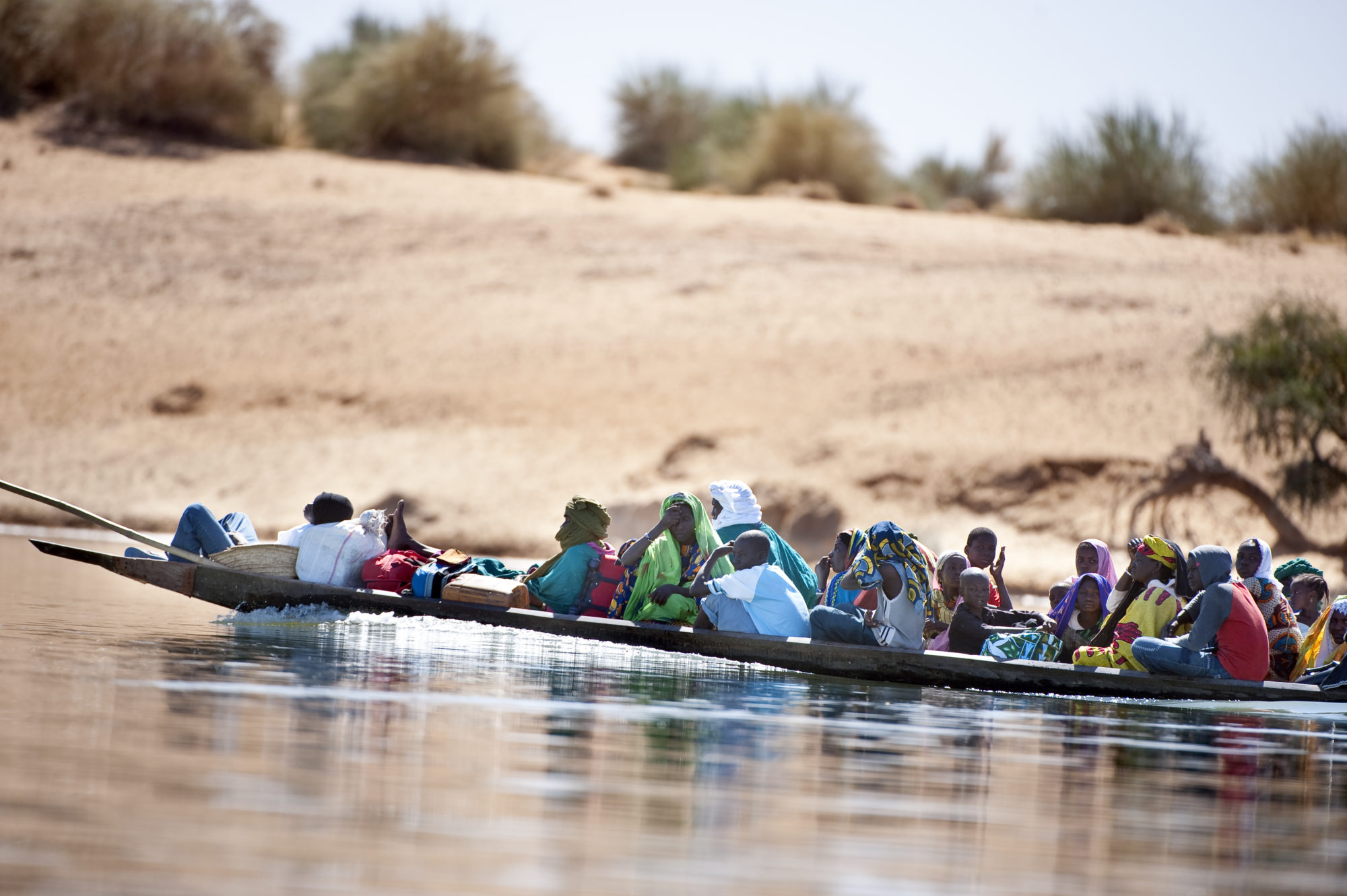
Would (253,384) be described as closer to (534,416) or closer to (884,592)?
(534,416)

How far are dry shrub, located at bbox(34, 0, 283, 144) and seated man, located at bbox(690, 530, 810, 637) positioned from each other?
108ft

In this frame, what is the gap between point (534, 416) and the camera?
27.8 meters

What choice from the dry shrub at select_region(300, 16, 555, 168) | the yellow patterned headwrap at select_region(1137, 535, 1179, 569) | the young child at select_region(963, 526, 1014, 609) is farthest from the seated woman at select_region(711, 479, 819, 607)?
the dry shrub at select_region(300, 16, 555, 168)

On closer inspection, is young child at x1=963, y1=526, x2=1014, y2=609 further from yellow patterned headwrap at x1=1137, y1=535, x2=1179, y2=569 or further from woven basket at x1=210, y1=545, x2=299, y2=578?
woven basket at x1=210, y1=545, x2=299, y2=578

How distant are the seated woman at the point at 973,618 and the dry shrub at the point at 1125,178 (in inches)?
1261

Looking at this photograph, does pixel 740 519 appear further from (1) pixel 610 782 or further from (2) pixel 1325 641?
(1) pixel 610 782

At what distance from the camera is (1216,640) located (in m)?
9.53

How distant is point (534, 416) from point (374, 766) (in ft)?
72.1

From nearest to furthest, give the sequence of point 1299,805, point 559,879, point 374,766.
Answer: point 559,879 < point 374,766 < point 1299,805

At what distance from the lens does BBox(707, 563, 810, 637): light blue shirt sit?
33.8ft

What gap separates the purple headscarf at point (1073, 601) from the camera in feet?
33.9

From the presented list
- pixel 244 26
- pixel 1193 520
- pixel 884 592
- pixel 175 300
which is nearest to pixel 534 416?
pixel 175 300

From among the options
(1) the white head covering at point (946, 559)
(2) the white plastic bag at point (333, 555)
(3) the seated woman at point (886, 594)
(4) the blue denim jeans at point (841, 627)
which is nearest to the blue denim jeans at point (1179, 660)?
(3) the seated woman at point (886, 594)

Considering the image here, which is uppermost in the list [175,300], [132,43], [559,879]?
[132,43]
